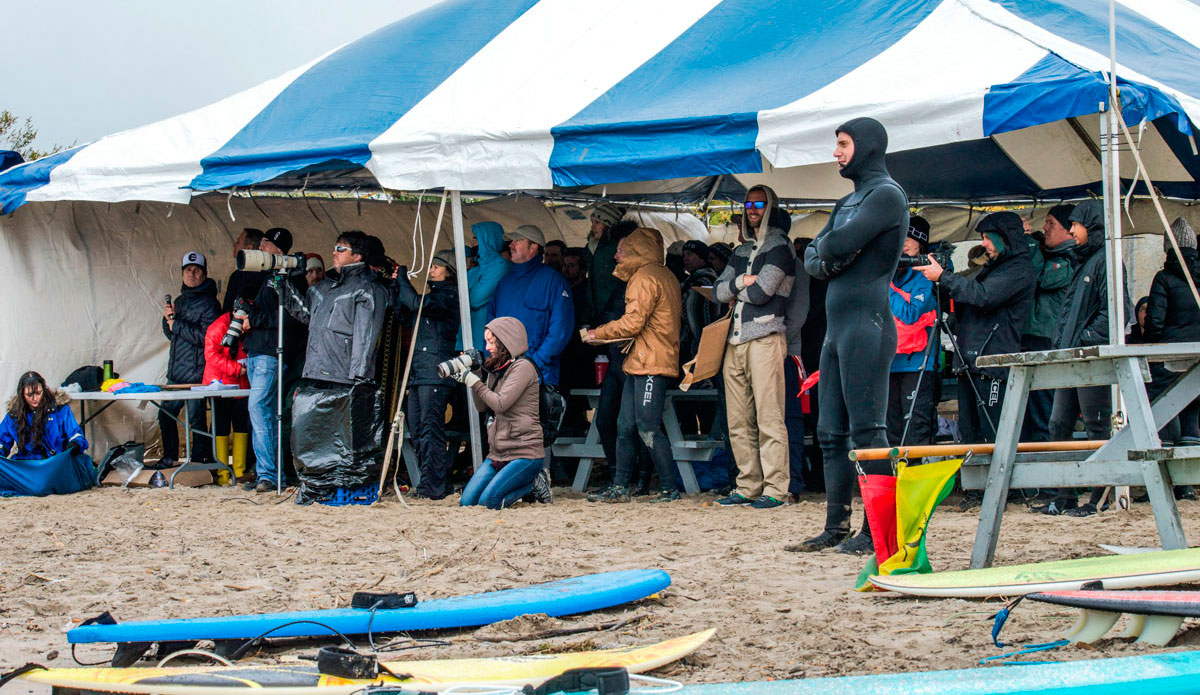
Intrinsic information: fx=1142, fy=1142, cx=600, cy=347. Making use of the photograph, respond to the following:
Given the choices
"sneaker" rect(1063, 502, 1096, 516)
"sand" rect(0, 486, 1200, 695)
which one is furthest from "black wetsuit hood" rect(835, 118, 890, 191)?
"sneaker" rect(1063, 502, 1096, 516)

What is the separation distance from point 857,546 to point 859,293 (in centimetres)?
95

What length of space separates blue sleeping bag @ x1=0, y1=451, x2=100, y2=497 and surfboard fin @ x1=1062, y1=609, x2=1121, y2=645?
6.33 m

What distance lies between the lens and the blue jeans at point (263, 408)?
7215mm

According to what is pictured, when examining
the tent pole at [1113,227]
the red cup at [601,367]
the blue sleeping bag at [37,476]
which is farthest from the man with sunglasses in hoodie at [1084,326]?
the blue sleeping bag at [37,476]

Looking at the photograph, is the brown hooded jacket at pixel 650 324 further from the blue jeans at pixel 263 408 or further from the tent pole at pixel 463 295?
the blue jeans at pixel 263 408

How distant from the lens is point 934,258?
598 cm

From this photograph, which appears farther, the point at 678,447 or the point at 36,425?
the point at 36,425

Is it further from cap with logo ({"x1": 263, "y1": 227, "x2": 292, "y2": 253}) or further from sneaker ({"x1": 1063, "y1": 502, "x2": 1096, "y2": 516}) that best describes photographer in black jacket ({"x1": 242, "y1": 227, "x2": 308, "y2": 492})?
sneaker ({"x1": 1063, "y1": 502, "x2": 1096, "y2": 516})

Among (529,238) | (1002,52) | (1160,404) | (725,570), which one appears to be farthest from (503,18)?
(1160,404)

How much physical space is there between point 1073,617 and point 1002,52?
3.13 meters

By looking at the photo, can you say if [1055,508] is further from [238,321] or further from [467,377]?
[238,321]

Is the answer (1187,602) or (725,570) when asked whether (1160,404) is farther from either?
(725,570)

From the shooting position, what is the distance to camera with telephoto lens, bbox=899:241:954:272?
19.5 ft

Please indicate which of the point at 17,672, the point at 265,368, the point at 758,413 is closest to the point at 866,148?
the point at 758,413
